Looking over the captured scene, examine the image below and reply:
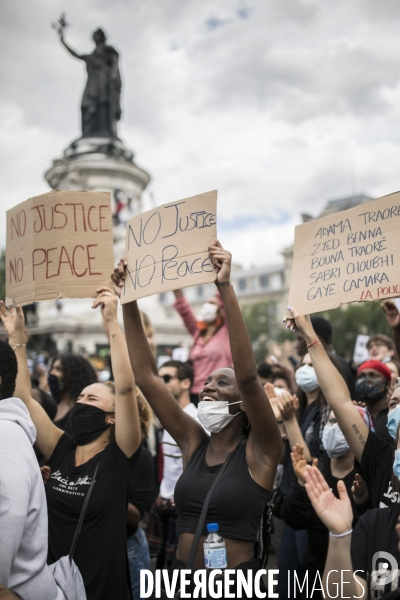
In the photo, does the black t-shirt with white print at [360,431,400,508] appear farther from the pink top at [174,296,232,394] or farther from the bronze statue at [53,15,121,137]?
the bronze statue at [53,15,121,137]

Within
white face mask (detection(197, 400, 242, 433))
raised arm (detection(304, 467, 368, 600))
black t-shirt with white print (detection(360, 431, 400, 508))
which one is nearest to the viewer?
raised arm (detection(304, 467, 368, 600))

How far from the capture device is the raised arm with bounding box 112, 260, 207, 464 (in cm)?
350

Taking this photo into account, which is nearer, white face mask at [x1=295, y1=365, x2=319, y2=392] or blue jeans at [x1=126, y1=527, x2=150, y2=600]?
blue jeans at [x1=126, y1=527, x2=150, y2=600]

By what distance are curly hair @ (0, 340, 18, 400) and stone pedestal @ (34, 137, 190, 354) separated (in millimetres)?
21124

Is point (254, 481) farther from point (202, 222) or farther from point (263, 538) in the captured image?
point (202, 222)

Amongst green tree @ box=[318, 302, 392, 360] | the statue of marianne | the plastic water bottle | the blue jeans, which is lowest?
the blue jeans

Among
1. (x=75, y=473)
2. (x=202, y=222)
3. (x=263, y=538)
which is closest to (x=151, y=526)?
(x=75, y=473)

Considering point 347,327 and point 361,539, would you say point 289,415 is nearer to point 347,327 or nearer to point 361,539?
point 361,539

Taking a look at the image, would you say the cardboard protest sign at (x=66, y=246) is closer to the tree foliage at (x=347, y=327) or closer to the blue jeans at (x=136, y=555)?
the blue jeans at (x=136, y=555)

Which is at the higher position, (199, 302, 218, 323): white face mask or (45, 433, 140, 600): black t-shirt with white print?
(199, 302, 218, 323): white face mask

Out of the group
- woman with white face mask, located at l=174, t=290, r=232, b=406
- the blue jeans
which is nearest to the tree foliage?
woman with white face mask, located at l=174, t=290, r=232, b=406

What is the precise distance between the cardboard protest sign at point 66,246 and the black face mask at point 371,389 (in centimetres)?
197

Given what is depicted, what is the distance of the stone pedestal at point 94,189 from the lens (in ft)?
80.6

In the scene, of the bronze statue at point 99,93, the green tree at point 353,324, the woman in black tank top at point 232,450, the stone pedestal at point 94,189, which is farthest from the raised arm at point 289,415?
the green tree at point 353,324
